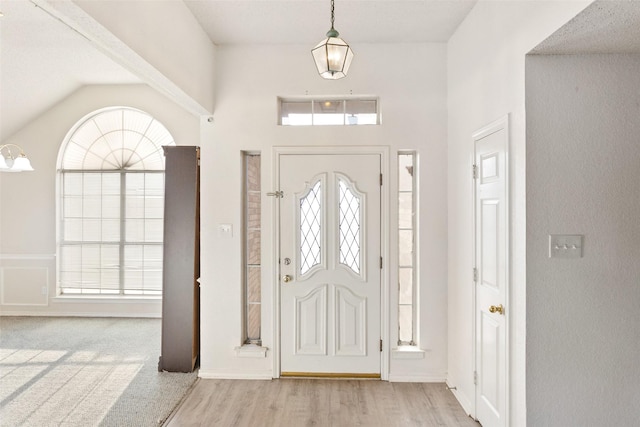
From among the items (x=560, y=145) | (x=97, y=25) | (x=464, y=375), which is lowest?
(x=464, y=375)

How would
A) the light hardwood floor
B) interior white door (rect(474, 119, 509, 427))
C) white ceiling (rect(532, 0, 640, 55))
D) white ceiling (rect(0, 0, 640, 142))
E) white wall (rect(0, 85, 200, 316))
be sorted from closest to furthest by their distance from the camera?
white ceiling (rect(532, 0, 640, 55)) < white ceiling (rect(0, 0, 640, 142)) < interior white door (rect(474, 119, 509, 427)) < the light hardwood floor < white wall (rect(0, 85, 200, 316))

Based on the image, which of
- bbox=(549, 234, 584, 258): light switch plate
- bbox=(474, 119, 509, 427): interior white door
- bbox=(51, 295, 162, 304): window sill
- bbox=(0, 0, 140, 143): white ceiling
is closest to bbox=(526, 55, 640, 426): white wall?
bbox=(549, 234, 584, 258): light switch plate

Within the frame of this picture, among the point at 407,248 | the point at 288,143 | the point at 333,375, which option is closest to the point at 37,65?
the point at 288,143

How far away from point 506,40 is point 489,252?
1.33m

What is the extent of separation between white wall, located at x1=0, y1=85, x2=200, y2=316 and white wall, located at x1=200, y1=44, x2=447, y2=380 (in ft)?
6.49

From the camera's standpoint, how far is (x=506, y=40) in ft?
7.48

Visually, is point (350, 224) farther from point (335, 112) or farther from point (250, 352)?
point (250, 352)

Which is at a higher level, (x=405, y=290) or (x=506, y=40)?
(x=506, y=40)

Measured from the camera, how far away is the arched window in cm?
538

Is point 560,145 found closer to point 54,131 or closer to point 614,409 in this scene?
point 614,409

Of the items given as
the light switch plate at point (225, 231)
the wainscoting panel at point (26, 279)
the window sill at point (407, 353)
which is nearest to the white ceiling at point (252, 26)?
the light switch plate at point (225, 231)

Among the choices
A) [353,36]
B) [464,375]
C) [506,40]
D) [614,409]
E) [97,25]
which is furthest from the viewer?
[353,36]

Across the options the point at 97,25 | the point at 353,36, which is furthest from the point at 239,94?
the point at 97,25

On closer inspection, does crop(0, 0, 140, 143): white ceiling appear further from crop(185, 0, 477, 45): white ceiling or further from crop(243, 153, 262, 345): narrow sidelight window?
crop(243, 153, 262, 345): narrow sidelight window
